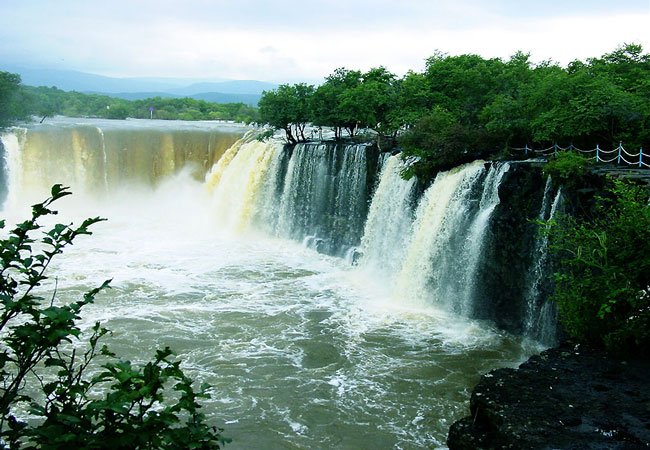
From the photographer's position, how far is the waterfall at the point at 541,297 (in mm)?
12266

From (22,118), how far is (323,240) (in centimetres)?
2440

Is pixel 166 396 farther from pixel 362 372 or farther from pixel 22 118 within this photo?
pixel 22 118

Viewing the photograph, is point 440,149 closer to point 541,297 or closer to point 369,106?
point 541,297

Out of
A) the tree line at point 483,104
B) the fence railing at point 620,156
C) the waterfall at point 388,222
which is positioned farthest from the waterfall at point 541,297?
the waterfall at point 388,222

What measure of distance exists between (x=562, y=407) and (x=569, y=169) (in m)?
6.44

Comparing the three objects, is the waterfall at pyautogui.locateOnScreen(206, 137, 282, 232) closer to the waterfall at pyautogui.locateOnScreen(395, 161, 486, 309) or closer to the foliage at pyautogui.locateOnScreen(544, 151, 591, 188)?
the waterfall at pyautogui.locateOnScreen(395, 161, 486, 309)

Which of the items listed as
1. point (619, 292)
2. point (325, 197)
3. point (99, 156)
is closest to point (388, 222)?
point (325, 197)

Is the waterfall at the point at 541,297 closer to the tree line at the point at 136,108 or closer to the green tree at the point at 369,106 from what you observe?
the green tree at the point at 369,106

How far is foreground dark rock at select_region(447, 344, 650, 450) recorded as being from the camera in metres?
6.34

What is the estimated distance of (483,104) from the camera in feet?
67.7

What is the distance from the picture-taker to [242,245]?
22.9 meters

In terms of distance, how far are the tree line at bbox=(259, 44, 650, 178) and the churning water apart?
6.14 ft

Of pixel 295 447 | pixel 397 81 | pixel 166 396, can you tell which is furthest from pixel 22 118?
pixel 295 447

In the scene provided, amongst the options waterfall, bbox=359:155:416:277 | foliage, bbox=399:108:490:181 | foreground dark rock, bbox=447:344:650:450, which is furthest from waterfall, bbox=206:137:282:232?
foreground dark rock, bbox=447:344:650:450
